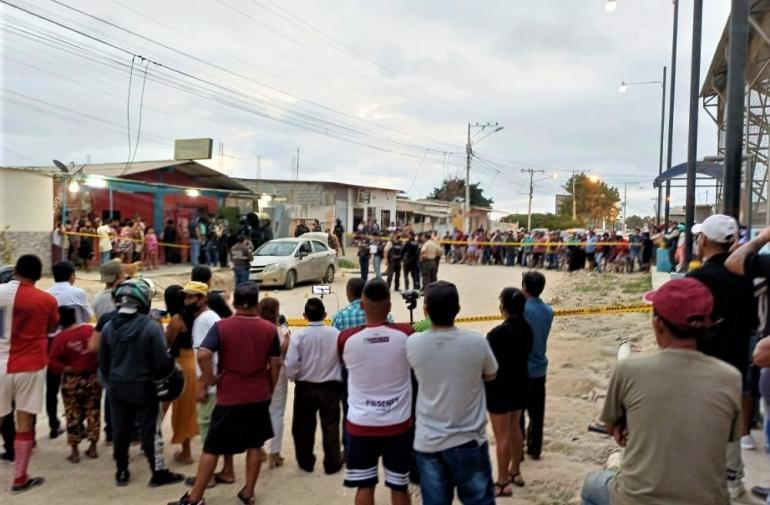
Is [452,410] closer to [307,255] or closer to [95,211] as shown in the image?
[307,255]

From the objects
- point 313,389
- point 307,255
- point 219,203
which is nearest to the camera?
point 313,389

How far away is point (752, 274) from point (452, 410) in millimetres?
2029

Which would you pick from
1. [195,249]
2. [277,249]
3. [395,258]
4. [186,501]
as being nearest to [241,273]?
[277,249]

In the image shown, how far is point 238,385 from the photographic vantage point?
4.35 m

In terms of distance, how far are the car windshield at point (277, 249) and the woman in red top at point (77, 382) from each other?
12414 mm

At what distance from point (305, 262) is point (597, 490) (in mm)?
15866

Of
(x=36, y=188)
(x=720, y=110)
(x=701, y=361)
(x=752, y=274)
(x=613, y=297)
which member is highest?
(x=720, y=110)

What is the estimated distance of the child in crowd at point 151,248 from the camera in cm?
1964

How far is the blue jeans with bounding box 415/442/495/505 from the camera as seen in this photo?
10.6 feet

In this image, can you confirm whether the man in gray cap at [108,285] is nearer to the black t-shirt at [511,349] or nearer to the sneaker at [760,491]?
the black t-shirt at [511,349]

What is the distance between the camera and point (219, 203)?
1008 inches

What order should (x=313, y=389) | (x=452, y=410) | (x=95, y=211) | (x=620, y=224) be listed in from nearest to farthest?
(x=452, y=410)
(x=313, y=389)
(x=95, y=211)
(x=620, y=224)

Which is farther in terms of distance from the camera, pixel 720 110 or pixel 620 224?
pixel 620 224

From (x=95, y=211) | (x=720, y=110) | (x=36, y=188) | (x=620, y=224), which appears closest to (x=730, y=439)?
(x=36, y=188)
